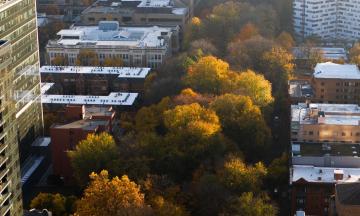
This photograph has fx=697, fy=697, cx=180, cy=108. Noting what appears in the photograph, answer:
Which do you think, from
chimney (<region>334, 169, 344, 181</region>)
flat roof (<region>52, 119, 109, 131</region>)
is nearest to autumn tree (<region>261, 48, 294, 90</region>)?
flat roof (<region>52, 119, 109, 131</region>)

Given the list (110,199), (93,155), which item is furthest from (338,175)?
(93,155)

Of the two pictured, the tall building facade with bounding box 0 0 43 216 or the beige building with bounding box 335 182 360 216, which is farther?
the tall building facade with bounding box 0 0 43 216

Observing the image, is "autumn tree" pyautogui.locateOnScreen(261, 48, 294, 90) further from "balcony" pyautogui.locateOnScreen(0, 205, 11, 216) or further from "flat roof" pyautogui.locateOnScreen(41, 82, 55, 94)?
"balcony" pyautogui.locateOnScreen(0, 205, 11, 216)

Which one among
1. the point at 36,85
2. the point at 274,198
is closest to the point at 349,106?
the point at 274,198

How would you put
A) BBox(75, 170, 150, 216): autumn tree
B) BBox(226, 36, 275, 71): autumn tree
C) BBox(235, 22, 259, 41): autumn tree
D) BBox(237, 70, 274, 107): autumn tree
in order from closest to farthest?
1. BBox(75, 170, 150, 216): autumn tree
2. BBox(237, 70, 274, 107): autumn tree
3. BBox(226, 36, 275, 71): autumn tree
4. BBox(235, 22, 259, 41): autumn tree

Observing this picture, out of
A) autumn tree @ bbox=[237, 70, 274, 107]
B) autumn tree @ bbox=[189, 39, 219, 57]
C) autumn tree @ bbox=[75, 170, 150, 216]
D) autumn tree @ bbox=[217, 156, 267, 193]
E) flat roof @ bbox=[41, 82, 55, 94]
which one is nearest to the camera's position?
autumn tree @ bbox=[75, 170, 150, 216]

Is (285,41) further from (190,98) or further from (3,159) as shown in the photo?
(3,159)
